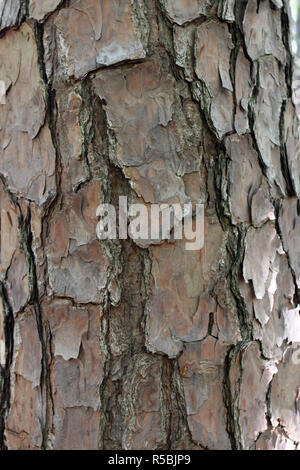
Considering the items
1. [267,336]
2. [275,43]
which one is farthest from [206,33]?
[267,336]

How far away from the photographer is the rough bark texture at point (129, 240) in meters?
0.98

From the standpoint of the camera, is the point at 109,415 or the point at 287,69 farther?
the point at 287,69

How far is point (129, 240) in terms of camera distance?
38.7 inches

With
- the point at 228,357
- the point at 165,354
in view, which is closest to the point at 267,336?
the point at 228,357

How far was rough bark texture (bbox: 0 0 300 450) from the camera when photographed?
976 mm

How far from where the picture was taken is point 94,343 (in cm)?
99

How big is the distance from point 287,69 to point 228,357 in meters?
0.61

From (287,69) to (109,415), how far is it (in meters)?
0.79

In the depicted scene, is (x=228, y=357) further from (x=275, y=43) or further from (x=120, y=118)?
(x=275, y=43)
